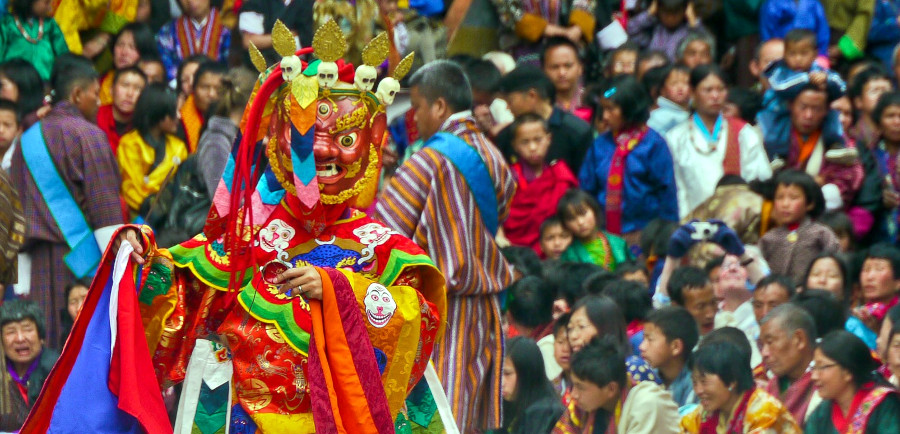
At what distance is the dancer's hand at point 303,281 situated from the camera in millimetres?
4672

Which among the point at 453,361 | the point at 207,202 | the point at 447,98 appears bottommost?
the point at 453,361

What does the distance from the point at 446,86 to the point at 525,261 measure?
1.47 metres

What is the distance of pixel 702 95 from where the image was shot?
31.7ft

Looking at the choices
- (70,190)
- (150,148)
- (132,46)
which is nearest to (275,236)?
(70,190)

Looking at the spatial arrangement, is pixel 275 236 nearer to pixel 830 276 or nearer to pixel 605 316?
pixel 605 316

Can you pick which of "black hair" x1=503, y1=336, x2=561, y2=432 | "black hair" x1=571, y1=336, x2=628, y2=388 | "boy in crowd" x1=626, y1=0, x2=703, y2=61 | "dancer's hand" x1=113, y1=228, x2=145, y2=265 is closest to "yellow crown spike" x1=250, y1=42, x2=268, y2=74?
"dancer's hand" x1=113, y1=228, x2=145, y2=265

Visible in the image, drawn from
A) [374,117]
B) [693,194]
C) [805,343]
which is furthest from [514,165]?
[374,117]

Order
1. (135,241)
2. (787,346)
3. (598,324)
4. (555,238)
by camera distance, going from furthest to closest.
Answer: (555,238) → (598,324) → (787,346) → (135,241)

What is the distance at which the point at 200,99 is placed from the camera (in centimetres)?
919

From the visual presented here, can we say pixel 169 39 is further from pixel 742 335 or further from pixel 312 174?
pixel 312 174

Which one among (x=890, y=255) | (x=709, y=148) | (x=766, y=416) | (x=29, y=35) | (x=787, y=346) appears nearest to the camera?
(x=766, y=416)

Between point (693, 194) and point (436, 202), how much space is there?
3.12 meters

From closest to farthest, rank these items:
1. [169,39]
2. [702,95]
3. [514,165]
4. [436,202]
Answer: [436,202]
[514,165]
[702,95]
[169,39]

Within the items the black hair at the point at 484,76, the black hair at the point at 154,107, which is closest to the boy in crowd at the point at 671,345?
the black hair at the point at 484,76
